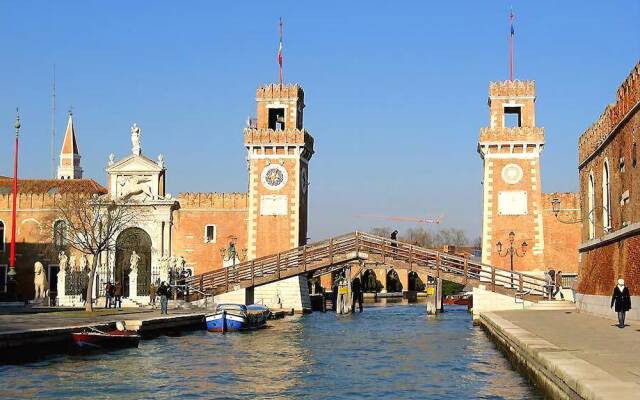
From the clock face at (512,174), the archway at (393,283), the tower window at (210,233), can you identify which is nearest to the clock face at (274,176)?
the tower window at (210,233)

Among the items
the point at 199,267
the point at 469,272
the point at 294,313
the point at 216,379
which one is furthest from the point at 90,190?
the point at 216,379

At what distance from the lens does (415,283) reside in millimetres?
102188

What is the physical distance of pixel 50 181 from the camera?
62.8 metres

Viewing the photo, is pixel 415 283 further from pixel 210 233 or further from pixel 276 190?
pixel 276 190

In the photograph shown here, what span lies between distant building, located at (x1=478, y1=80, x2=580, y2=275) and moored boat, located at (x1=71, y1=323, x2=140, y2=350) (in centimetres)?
2647

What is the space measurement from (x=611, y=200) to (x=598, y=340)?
43.1 feet

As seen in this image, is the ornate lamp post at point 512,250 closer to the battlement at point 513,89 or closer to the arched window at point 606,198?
the battlement at point 513,89

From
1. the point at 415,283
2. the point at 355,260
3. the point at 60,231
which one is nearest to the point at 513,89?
the point at 355,260

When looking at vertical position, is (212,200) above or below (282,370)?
above

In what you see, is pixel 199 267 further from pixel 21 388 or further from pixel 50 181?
pixel 21 388

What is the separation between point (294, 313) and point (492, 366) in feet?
95.1

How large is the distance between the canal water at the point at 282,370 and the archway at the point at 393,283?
6766 cm

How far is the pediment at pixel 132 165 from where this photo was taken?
56438mm

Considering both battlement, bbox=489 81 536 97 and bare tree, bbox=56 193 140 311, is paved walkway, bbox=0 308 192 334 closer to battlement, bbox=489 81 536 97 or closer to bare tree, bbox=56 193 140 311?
bare tree, bbox=56 193 140 311
